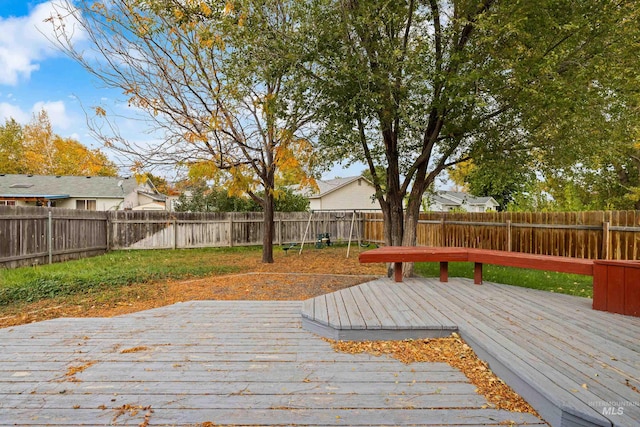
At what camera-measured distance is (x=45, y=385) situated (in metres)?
2.58

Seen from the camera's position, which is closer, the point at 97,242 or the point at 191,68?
the point at 191,68

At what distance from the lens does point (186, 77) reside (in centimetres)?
803

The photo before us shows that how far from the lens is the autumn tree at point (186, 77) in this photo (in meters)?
7.19

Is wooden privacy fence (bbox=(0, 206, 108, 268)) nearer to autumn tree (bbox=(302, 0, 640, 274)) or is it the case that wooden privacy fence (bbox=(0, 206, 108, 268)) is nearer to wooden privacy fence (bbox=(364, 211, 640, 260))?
autumn tree (bbox=(302, 0, 640, 274))

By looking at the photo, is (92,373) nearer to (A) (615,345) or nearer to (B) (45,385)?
(B) (45,385)

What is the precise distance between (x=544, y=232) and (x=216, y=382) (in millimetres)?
9233

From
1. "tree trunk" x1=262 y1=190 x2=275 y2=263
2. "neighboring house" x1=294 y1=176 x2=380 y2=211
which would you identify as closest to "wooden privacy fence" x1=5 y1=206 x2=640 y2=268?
"tree trunk" x1=262 y1=190 x2=275 y2=263

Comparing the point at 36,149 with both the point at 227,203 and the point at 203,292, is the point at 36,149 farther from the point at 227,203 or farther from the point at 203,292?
the point at 203,292

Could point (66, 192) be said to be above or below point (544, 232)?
above

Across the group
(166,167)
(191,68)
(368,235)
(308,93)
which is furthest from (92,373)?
(368,235)

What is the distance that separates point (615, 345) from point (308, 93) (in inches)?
204

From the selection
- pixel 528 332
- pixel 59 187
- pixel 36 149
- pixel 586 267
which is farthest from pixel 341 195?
pixel 36 149

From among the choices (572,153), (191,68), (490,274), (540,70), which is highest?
(191,68)

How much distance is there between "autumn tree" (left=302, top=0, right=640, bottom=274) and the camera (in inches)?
193
